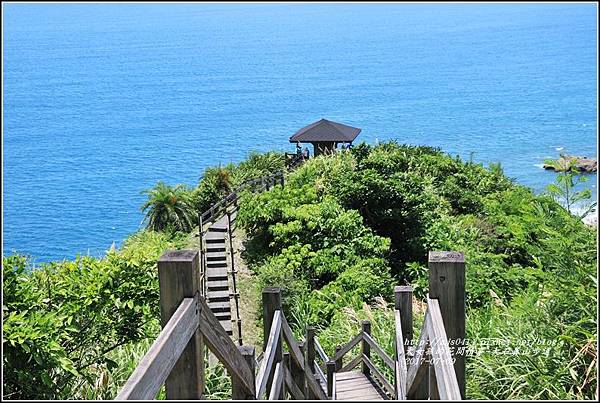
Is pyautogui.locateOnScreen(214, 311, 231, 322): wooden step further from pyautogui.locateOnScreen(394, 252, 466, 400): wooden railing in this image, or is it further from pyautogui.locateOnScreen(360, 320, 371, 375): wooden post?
pyautogui.locateOnScreen(394, 252, 466, 400): wooden railing

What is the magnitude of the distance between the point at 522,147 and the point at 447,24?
134107mm

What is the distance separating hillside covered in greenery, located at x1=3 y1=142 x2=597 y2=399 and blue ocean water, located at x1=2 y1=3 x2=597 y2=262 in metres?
17.7

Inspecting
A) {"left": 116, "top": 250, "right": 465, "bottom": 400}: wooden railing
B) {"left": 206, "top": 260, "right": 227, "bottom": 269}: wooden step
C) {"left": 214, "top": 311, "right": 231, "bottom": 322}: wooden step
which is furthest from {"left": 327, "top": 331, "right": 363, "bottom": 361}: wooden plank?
{"left": 206, "top": 260, "right": 227, "bottom": 269}: wooden step

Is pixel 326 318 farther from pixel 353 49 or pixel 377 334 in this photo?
pixel 353 49

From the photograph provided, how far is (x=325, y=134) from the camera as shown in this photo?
2716 centimetres

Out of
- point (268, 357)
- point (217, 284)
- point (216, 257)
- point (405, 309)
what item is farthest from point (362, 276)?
point (268, 357)

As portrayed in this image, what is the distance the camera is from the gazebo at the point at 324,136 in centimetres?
2683

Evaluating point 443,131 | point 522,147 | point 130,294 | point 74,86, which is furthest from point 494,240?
point 74,86

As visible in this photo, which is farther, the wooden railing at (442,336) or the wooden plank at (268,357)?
the wooden plank at (268,357)

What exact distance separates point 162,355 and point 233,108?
290 ft

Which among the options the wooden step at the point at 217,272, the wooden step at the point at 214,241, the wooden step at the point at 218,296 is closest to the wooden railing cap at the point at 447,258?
the wooden step at the point at 218,296

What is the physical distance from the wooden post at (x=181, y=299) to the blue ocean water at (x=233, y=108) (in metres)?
28.8

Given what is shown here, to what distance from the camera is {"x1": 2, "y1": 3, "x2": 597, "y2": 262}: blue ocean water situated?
61125 mm

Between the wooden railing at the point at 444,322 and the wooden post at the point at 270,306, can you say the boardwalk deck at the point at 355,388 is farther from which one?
the wooden railing at the point at 444,322
